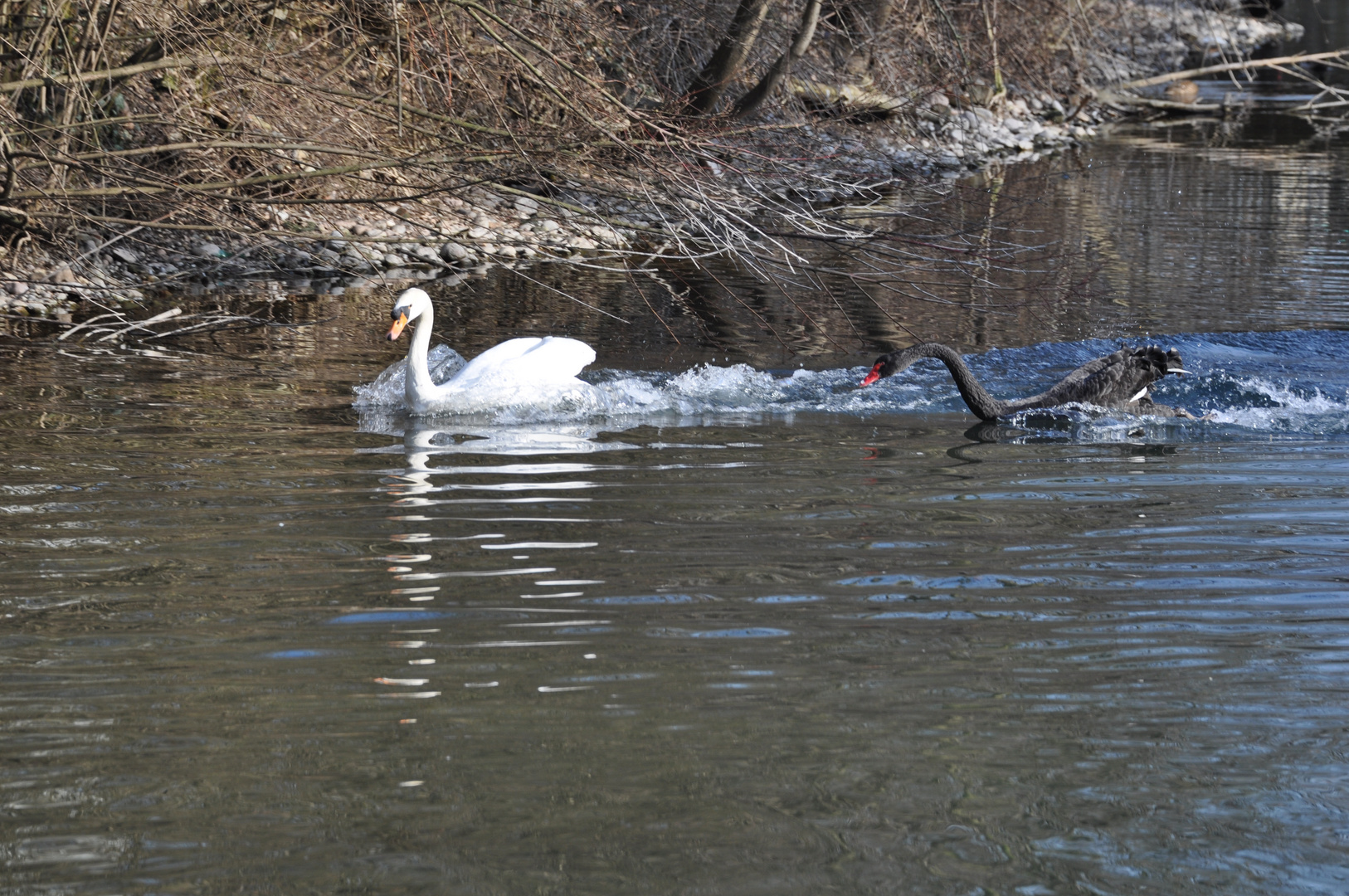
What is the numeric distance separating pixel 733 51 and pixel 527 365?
1143cm

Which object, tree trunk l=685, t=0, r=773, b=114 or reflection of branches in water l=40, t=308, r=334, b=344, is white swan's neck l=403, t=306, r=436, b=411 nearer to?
reflection of branches in water l=40, t=308, r=334, b=344

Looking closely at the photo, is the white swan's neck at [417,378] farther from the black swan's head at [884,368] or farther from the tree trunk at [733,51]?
the tree trunk at [733,51]

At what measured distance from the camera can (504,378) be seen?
9.84m

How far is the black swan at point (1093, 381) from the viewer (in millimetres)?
9758

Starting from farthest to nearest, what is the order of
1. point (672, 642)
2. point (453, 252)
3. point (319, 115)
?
point (453, 252) < point (319, 115) < point (672, 642)

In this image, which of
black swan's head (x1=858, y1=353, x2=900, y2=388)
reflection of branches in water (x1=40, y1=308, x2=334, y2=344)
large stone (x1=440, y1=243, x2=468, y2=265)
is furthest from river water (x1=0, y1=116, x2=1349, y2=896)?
large stone (x1=440, y1=243, x2=468, y2=265)

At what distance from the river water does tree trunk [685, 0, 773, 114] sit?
381 inches

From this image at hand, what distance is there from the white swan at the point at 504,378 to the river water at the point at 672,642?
0.20 meters

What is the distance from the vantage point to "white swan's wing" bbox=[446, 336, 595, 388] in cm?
984

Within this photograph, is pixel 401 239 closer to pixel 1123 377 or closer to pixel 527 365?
pixel 527 365

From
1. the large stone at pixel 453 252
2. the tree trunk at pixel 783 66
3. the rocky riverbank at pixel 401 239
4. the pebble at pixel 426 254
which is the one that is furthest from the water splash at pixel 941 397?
the tree trunk at pixel 783 66

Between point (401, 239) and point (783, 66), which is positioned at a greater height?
point (783, 66)

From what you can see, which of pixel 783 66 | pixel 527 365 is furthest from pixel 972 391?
pixel 783 66

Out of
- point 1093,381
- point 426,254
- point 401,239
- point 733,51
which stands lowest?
point 1093,381
